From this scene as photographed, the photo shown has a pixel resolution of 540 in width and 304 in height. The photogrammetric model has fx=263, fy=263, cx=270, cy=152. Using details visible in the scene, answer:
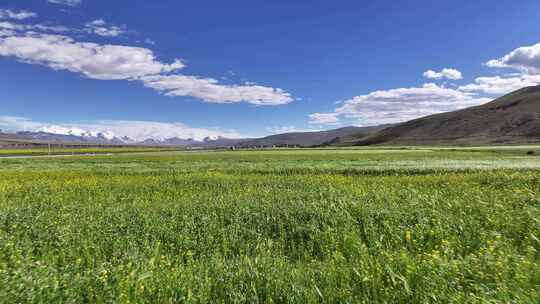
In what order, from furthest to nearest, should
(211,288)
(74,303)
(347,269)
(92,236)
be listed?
(92,236), (347,269), (211,288), (74,303)

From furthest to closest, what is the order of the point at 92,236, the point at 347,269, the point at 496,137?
the point at 496,137 → the point at 92,236 → the point at 347,269

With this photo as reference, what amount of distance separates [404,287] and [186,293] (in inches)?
146

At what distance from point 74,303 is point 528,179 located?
21412 millimetres

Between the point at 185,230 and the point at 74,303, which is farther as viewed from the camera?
the point at 185,230

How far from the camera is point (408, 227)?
7977 mm

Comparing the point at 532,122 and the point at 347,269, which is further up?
the point at 532,122

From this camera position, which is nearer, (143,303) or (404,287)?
(143,303)

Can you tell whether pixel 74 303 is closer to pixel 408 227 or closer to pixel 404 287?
pixel 404 287

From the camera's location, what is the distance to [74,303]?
4.08m

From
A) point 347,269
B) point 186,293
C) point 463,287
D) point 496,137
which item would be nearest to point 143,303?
point 186,293

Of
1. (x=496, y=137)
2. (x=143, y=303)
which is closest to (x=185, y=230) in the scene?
(x=143, y=303)

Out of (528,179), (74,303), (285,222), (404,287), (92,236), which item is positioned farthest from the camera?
(528,179)

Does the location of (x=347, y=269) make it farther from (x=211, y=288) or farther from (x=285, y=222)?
(x=285, y=222)

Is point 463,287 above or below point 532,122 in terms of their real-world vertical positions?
below
